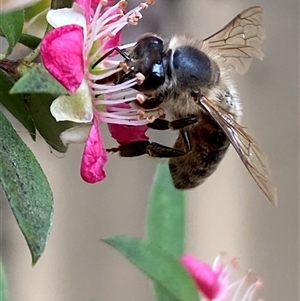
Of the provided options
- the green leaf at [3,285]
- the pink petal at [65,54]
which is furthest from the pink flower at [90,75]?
the green leaf at [3,285]

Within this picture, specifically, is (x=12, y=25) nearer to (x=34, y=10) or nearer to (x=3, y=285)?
(x=34, y=10)

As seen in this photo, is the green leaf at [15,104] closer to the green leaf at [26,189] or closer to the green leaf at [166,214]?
the green leaf at [26,189]

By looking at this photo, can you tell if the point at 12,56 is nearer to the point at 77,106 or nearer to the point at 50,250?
the point at 77,106

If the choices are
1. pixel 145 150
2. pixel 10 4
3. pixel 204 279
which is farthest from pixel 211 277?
pixel 10 4

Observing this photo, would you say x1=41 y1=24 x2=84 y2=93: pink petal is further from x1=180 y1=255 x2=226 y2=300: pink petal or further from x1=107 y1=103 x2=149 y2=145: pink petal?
→ x1=180 y1=255 x2=226 y2=300: pink petal

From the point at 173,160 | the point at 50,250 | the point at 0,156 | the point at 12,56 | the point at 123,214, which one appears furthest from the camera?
the point at 123,214

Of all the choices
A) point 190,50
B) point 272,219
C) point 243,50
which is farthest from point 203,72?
point 272,219
